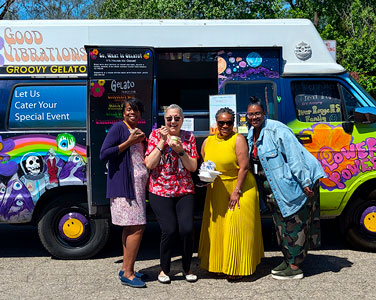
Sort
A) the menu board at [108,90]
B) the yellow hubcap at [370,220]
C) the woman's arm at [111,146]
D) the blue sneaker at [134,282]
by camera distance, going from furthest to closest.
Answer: the yellow hubcap at [370,220]
the menu board at [108,90]
the blue sneaker at [134,282]
the woman's arm at [111,146]

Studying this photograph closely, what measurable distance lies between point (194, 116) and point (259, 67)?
95 centimetres

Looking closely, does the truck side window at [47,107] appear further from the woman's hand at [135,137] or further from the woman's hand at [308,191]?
the woman's hand at [308,191]

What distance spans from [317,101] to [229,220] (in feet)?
6.25

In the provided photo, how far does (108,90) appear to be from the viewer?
17.2 ft

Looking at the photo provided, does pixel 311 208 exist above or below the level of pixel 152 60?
below

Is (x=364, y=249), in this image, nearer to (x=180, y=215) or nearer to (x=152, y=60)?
(x=180, y=215)

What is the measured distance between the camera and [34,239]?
271 inches

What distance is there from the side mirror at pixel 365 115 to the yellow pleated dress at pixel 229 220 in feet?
5.20

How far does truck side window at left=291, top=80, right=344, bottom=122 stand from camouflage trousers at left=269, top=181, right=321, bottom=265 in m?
1.03

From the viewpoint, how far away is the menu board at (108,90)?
203 inches

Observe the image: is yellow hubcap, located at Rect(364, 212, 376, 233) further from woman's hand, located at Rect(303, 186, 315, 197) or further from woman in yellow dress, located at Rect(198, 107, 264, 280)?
woman in yellow dress, located at Rect(198, 107, 264, 280)

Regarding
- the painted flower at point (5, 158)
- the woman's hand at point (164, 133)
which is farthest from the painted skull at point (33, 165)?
the woman's hand at point (164, 133)

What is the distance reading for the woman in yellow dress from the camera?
15.5ft

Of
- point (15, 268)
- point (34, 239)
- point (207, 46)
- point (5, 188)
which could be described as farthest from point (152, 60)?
point (34, 239)
